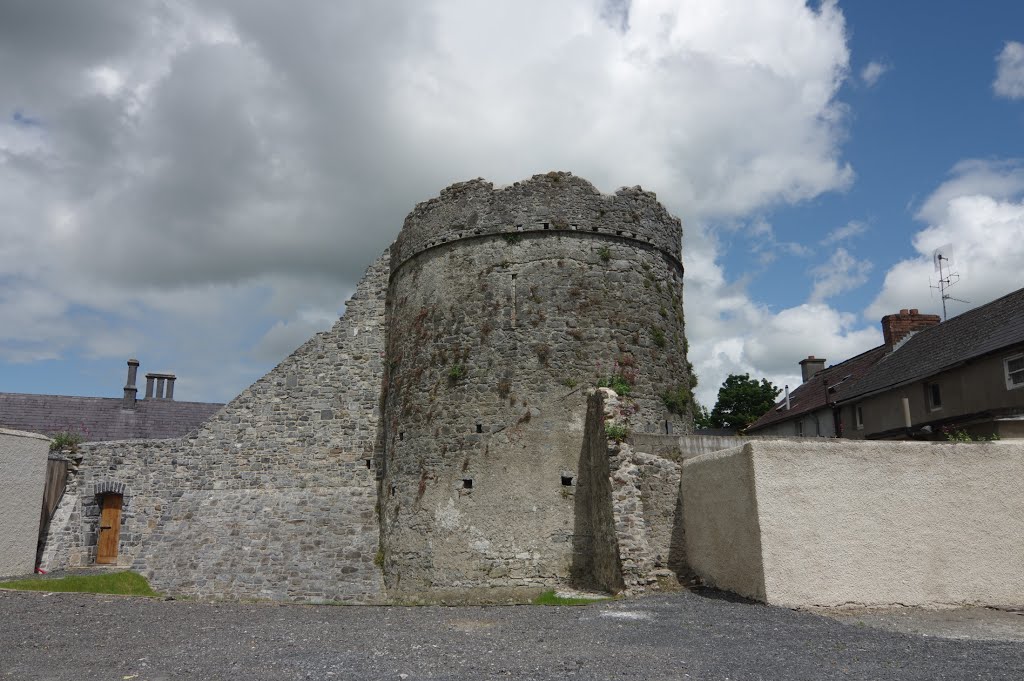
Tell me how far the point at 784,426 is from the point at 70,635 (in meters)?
27.6

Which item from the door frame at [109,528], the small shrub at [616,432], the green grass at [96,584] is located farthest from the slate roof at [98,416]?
the small shrub at [616,432]

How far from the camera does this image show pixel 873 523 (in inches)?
395

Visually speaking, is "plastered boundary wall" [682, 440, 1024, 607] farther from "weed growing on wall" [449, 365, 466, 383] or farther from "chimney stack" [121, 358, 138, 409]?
"chimney stack" [121, 358, 138, 409]

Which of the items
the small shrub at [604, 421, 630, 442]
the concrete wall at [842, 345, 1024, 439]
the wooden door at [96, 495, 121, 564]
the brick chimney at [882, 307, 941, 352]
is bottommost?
the wooden door at [96, 495, 121, 564]

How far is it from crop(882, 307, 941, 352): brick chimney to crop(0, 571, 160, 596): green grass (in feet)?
83.5

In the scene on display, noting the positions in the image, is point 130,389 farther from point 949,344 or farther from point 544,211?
point 949,344

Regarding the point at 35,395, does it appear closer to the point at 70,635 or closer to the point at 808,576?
the point at 70,635

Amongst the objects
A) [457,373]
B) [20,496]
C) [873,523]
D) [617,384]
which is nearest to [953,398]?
Result: [617,384]

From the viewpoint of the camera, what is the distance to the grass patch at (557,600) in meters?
11.1

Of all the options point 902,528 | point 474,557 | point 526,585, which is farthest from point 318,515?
point 902,528

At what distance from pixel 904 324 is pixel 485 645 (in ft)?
81.2

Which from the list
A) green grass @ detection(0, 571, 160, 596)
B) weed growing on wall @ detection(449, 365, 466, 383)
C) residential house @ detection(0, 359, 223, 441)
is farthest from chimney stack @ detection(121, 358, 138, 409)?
weed growing on wall @ detection(449, 365, 466, 383)

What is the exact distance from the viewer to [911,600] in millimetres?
9891

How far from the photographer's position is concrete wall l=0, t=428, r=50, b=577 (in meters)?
16.1
